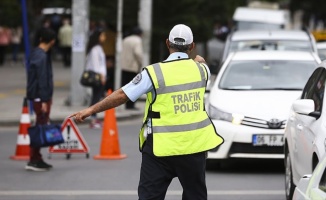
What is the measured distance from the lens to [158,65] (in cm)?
751

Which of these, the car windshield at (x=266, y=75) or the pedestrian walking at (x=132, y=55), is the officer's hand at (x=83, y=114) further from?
the pedestrian walking at (x=132, y=55)

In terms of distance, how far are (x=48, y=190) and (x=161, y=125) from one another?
456cm

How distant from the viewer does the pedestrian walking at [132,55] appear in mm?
21672

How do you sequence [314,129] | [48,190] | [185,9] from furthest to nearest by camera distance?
[185,9]
[48,190]
[314,129]

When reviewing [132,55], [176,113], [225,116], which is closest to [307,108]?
[176,113]

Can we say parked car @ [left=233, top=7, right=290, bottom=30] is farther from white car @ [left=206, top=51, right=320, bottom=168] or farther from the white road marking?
the white road marking

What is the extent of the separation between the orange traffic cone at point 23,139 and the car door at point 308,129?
5140mm

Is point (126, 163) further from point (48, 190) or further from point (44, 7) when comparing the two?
point (44, 7)

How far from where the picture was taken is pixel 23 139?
574 inches

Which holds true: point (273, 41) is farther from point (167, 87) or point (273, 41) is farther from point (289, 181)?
point (167, 87)

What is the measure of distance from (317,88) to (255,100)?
290 cm

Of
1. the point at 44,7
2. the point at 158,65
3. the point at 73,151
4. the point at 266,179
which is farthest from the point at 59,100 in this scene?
the point at 44,7

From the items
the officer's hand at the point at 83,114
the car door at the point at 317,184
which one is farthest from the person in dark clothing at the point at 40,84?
the car door at the point at 317,184

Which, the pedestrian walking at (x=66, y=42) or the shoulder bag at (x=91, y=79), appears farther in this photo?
the pedestrian walking at (x=66, y=42)
